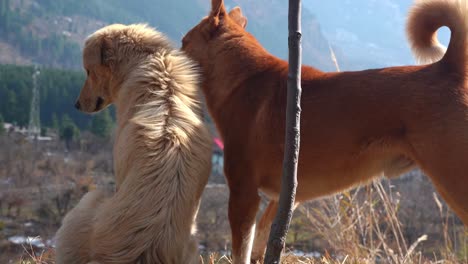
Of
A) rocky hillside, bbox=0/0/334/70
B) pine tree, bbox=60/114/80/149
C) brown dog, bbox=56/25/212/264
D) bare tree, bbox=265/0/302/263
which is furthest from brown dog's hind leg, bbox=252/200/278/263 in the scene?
rocky hillside, bbox=0/0/334/70

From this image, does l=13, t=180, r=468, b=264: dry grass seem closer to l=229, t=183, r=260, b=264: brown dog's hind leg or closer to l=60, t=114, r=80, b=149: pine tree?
l=229, t=183, r=260, b=264: brown dog's hind leg

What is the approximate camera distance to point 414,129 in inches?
116

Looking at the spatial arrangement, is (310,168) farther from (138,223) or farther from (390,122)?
(138,223)

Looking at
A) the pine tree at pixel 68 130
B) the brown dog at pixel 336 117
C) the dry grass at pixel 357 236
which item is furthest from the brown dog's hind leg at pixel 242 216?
the pine tree at pixel 68 130

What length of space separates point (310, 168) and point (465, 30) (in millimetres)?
1136

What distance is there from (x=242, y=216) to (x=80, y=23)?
103 meters

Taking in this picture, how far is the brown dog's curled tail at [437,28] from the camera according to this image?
3047 mm

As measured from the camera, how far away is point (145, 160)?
2891 mm

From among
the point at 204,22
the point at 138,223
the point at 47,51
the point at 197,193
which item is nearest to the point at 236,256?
the point at 197,193

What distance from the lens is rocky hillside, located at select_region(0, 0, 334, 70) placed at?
77.8 meters

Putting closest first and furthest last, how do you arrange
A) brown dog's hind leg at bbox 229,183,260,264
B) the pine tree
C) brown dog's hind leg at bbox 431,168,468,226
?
brown dog's hind leg at bbox 431,168,468,226 → brown dog's hind leg at bbox 229,183,260,264 → the pine tree

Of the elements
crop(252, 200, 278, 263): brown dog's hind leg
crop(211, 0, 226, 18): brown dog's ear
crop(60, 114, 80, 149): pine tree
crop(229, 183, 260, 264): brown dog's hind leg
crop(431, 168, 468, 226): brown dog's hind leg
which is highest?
crop(211, 0, 226, 18): brown dog's ear

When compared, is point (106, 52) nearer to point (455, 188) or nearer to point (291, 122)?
point (291, 122)

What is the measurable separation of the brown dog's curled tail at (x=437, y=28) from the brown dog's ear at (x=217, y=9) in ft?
4.18
